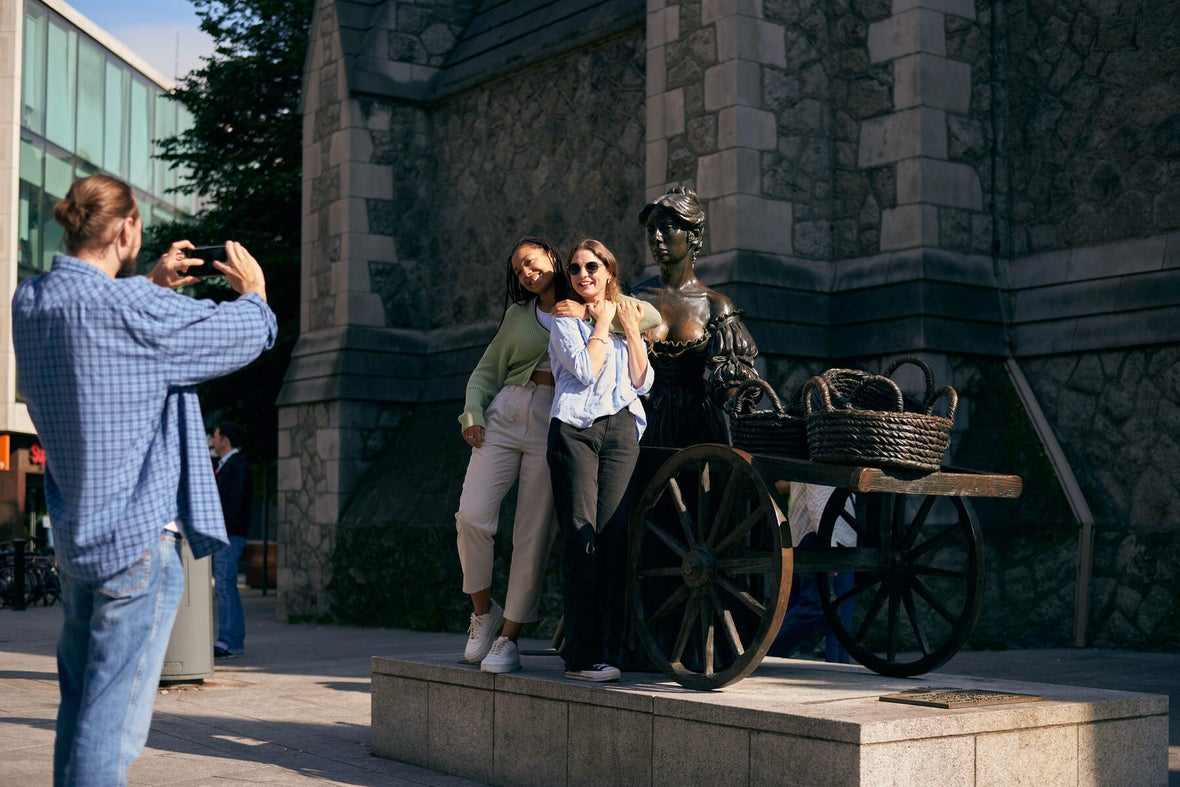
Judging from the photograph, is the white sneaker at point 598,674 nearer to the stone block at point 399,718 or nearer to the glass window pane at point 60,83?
the stone block at point 399,718

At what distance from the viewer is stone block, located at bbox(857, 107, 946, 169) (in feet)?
36.6

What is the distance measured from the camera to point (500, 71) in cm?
1581

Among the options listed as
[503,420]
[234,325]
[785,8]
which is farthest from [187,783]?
[785,8]

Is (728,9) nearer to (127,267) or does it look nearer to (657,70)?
(657,70)

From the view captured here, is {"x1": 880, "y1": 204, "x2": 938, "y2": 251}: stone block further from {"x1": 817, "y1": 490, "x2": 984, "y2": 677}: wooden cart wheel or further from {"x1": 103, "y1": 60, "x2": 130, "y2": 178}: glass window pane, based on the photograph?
{"x1": 103, "y1": 60, "x2": 130, "y2": 178}: glass window pane

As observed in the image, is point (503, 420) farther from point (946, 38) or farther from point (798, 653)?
point (946, 38)

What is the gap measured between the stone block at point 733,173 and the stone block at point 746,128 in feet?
0.22

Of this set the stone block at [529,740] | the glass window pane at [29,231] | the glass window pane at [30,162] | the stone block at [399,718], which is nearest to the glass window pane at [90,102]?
the glass window pane at [30,162]

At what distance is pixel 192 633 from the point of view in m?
9.20

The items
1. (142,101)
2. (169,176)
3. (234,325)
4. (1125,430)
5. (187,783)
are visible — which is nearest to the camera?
(234,325)

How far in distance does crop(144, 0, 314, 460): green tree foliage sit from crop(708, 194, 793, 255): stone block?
11.1 meters

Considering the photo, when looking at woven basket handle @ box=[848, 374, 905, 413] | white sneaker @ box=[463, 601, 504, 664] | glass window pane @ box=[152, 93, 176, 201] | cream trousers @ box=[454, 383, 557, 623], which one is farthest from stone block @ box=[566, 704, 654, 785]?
glass window pane @ box=[152, 93, 176, 201]

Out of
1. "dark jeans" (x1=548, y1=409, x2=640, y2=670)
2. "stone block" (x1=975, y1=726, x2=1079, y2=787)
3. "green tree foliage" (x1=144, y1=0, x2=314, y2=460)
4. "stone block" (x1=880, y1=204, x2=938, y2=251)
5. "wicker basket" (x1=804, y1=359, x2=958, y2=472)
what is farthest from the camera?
"green tree foliage" (x1=144, y1=0, x2=314, y2=460)

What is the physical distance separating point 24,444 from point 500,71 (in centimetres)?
2602
